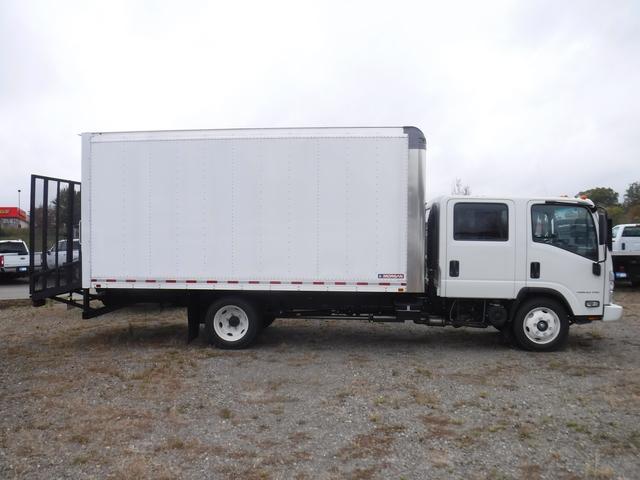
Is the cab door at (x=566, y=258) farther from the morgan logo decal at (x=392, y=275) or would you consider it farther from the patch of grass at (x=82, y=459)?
the patch of grass at (x=82, y=459)

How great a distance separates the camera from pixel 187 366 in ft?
22.9

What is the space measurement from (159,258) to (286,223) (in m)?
1.92

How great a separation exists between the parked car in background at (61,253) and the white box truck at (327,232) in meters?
0.77

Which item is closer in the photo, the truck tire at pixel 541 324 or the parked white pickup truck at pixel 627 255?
the truck tire at pixel 541 324

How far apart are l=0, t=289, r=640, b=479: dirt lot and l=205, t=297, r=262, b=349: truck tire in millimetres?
282

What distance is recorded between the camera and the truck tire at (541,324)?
760cm

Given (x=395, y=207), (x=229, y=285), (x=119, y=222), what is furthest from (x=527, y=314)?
(x=119, y=222)

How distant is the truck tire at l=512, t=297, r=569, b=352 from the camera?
7.60m

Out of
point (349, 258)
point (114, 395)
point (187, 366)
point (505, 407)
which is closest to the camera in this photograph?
point (505, 407)

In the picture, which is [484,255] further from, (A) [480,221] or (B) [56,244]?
(B) [56,244]

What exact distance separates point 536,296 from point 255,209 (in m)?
4.22

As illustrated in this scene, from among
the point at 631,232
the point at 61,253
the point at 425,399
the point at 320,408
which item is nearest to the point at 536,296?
the point at 425,399

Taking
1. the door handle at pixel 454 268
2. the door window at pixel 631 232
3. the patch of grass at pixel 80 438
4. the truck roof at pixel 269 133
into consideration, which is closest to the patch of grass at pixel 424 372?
Answer: the door handle at pixel 454 268

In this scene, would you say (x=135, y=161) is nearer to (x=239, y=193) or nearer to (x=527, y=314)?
(x=239, y=193)
